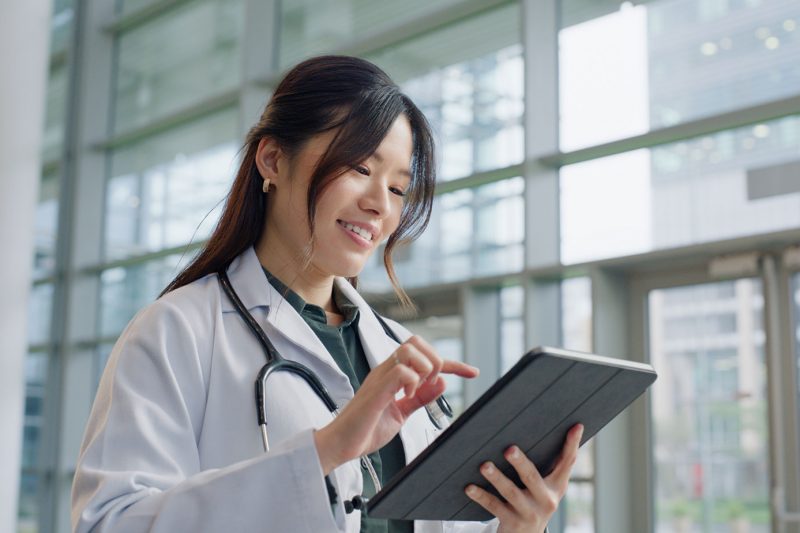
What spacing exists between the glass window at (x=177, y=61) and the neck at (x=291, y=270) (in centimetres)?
506

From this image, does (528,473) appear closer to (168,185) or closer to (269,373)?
(269,373)

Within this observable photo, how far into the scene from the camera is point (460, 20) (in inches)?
202

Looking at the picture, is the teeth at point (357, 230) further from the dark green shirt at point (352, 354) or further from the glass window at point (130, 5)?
the glass window at point (130, 5)

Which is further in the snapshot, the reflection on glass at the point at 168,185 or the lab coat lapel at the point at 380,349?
the reflection on glass at the point at 168,185

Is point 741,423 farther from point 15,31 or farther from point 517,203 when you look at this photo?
point 15,31

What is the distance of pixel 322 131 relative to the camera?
1.39m

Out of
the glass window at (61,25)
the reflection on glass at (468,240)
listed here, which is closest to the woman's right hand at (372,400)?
the reflection on glass at (468,240)

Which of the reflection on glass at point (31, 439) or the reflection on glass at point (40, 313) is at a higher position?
the reflection on glass at point (40, 313)

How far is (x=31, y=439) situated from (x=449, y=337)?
3.84 metres

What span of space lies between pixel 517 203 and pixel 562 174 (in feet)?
0.86

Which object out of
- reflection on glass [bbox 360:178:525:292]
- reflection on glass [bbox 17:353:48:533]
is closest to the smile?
reflection on glass [bbox 360:178:525:292]

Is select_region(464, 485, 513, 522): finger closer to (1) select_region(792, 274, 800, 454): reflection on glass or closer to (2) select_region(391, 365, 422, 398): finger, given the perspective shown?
(2) select_region(391, 365, 422, 398): finger

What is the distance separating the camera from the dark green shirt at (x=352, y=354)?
1.35 metres

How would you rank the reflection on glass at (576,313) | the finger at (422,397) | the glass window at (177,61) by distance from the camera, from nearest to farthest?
the finger at (422,397)
the reflection on glass at (576,313)
the glass window at (177,61)
